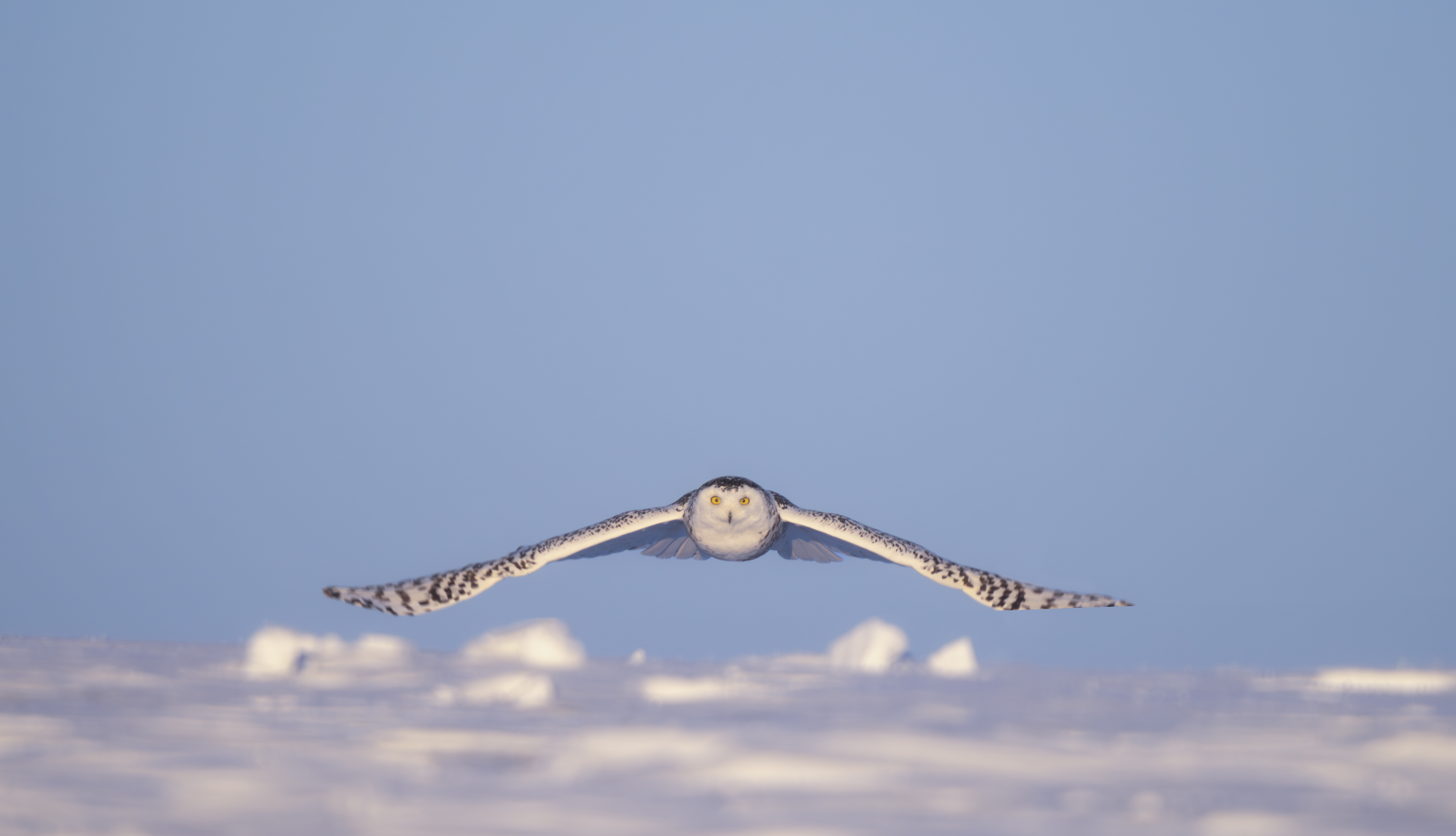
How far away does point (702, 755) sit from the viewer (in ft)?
32.5

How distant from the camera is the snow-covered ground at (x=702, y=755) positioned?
7.95 metres

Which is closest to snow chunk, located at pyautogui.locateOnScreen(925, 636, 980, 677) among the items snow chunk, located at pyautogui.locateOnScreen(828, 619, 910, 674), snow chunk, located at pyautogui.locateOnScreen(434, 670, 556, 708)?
snow chunk, located at pyautogui.locateOnScreen(828, 619, 910, 674)

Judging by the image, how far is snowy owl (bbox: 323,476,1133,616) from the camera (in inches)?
663

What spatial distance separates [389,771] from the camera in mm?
9289

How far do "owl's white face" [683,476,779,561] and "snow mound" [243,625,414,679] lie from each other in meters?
5.36

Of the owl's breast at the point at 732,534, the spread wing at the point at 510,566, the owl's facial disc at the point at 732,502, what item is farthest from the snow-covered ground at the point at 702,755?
the owl's facial disc at the point at 732,502

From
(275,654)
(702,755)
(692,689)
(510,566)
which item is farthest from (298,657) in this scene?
(702,755)

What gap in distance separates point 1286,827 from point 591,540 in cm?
1162

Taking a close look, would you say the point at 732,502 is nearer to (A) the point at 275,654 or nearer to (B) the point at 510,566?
(B) the point at 510,566

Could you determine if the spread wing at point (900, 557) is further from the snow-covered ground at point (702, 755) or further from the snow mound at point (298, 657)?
the snow mound at point (298, 657)

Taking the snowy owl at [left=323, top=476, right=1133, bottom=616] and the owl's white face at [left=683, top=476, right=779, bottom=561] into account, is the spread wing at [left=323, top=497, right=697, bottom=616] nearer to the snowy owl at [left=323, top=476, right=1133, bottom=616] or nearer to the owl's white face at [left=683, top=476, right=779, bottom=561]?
the snowy owl at [left=323, top=476, right=1133, bottom=616]

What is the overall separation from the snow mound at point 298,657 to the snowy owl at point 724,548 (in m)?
1.64

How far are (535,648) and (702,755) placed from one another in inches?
448

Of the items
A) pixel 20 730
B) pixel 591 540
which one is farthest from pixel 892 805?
pixel 591 540
